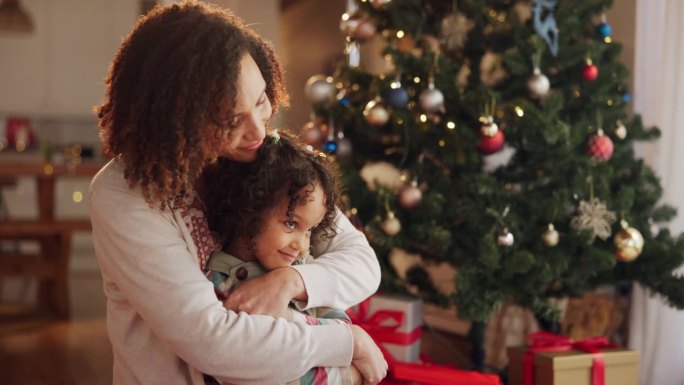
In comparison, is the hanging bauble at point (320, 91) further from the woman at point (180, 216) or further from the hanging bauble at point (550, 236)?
the woman at point (180, 216)

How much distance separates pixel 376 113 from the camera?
2674mm

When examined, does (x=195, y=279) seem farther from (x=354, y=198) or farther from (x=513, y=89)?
(x=513, y=89)

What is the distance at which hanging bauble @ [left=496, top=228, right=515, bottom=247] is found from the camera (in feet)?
8.14

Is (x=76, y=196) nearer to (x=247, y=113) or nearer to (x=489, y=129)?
(x=489, y=129)

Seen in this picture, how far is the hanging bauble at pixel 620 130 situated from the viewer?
2.75m

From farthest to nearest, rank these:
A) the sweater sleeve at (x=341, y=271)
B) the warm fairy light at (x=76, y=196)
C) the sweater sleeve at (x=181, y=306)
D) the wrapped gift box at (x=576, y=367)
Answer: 1. the warm fairy light at (x=76, y=196)
2. the wrapped gift box at (x=576, y=367)
3. the sweater sleeve at (x=341, y=271)
4. the sweater sleeve at (x=181, y=306)

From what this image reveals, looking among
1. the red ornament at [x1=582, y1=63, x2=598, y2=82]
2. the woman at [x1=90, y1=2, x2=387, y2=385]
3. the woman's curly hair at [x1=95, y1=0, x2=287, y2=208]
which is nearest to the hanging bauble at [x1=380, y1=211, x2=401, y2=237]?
the red ornament at [x1=582, y1=63, x2=598, y2=82]

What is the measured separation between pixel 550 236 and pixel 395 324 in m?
0.55

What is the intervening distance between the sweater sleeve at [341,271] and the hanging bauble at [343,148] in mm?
1218

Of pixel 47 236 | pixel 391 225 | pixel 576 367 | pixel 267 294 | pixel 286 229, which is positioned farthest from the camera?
pixel 47 236

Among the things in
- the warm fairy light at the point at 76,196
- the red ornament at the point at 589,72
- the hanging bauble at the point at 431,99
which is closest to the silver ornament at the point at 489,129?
the hanging bauble at the point at 431,99

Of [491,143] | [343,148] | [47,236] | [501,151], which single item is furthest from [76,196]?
[491,143]

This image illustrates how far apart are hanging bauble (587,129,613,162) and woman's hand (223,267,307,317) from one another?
5.05ft

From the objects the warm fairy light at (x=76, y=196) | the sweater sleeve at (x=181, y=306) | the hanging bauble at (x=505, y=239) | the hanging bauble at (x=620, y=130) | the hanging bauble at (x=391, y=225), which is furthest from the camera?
the warm fairy light at (x=76, y=196)
